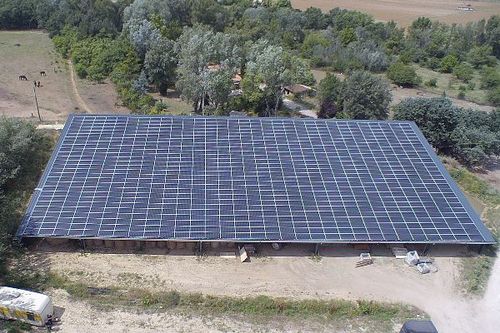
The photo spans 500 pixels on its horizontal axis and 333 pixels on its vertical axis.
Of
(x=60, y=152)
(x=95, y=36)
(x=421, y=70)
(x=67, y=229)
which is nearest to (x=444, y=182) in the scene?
(x=67, y=229)

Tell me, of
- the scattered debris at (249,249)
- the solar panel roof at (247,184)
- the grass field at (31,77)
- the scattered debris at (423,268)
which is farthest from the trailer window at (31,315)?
the grass field at (31,77)

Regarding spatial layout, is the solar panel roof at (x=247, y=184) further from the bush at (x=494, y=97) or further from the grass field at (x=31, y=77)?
the bush at (x=494, y=97)

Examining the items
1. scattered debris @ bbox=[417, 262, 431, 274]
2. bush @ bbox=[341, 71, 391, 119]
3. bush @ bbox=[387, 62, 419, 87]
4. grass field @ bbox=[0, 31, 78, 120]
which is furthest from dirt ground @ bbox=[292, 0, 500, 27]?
scattered debris @ bbox=[417, 262, 431, 274]

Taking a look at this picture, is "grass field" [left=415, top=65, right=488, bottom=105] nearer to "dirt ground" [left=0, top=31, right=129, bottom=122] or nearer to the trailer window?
"dirt ground" [left=0, top=31, right=129, bottom=122]

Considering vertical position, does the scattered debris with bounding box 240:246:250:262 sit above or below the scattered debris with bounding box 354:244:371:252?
below

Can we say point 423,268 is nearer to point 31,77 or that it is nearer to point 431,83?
point 431,83

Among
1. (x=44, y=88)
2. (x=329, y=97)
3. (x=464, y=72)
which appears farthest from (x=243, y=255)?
(x=464, y=72)
